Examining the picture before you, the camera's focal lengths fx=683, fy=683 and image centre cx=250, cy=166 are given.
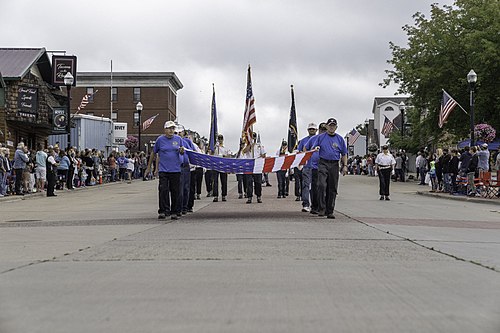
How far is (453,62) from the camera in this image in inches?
1641

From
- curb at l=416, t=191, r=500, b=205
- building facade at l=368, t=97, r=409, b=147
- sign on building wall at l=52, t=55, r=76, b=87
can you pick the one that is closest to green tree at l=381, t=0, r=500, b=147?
curb at l=416, t=191, r=500, b=205

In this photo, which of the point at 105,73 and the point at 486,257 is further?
the point at 105,73

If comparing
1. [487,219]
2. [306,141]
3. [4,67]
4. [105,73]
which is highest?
[105,73]

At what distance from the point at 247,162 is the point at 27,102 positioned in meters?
28.3

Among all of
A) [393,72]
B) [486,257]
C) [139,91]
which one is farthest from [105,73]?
[486,257]

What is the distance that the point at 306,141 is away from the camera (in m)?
16.1

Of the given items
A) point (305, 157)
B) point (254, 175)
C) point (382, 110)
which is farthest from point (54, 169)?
point (382, 110)

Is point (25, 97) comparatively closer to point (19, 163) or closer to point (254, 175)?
point (19, 163)

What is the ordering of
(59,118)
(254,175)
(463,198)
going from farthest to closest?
(59,118)
(463,198)
(254,175)

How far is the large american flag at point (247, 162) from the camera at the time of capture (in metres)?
15.2

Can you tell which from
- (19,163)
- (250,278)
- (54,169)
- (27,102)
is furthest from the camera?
(27,102)

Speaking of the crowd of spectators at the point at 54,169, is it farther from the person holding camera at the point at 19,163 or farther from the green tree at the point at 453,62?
the green tree at the point at 453,62

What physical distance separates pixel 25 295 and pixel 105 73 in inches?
3480

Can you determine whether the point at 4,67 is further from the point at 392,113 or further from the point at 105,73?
the point at 392,113
